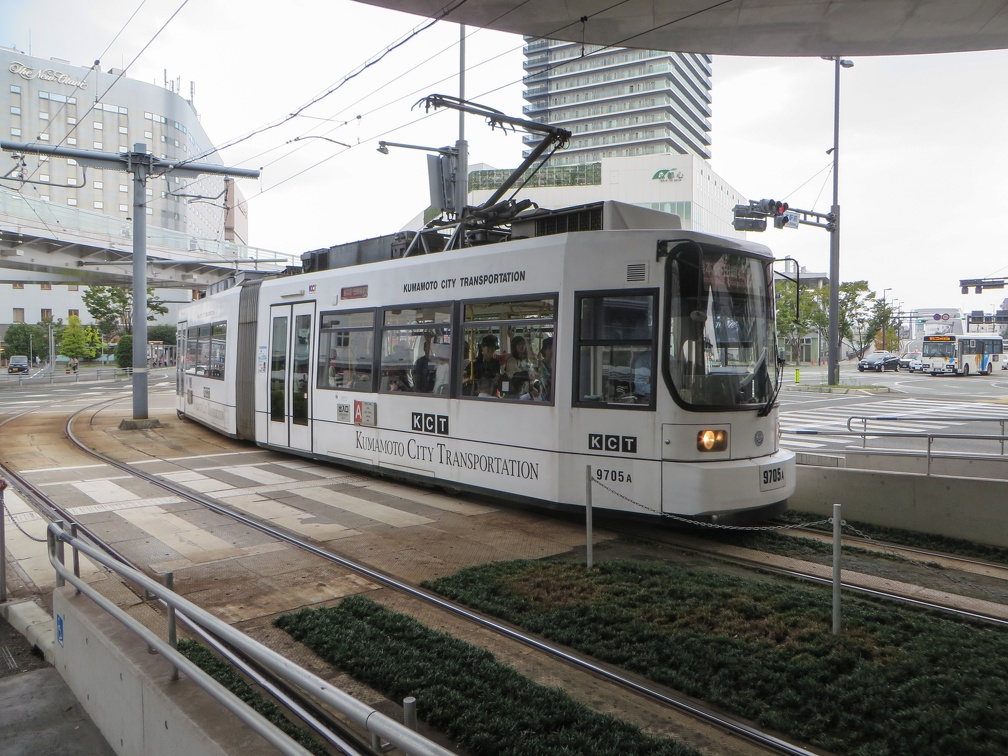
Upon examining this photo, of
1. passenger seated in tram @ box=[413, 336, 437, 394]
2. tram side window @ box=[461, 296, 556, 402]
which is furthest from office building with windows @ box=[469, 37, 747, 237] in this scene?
tram side window @ box=[461, 296, 556, 402]

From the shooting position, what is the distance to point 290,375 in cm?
1345

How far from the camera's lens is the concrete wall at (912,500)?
8.20 m

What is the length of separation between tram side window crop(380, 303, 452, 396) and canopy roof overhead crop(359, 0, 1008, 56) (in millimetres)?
4046

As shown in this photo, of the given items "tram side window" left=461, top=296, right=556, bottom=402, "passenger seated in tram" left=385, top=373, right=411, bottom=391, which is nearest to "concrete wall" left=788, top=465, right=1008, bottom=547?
"tram side window" left=461, top=296, right=556, bottom=402

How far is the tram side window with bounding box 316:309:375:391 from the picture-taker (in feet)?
38.0

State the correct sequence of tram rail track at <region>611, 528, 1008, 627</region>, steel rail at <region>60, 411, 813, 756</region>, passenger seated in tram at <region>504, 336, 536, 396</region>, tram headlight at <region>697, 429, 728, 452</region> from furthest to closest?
passenger seated in tram at <region>504, 336, 536, 396</region> → tram headlight at <region>697, 429, 728, 452</region> → tram rail track at <region>611, 528, 1008, 627</region> → steel rail at <region>60, 411, 813, 756</region>

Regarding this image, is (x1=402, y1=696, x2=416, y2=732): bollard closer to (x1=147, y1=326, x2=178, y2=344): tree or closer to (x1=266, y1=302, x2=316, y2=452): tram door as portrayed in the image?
(x1=266, y1=302, x2=316, y2=452): tram door

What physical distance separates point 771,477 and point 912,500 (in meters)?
1.92

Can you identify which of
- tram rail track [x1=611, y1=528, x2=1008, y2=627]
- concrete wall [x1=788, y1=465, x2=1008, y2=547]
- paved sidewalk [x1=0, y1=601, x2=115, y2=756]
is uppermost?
concrete wall [x1=788, y1=465, x2=1008, y2=547]

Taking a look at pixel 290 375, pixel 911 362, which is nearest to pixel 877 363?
pixel 911 362

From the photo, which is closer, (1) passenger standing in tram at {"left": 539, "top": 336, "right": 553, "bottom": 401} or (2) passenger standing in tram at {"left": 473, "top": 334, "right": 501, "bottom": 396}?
(1) passenger standing in tram at {"left": 539, "top": 336, "right": 553, "bottom": 401}

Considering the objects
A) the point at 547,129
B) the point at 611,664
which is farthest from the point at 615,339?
the point at 611,664

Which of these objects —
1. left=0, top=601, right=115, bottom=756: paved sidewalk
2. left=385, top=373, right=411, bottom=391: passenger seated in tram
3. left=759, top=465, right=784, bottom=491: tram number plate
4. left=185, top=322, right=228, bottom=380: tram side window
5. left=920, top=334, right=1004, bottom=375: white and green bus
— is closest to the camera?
left=0, top=601, right=115, bottom=756: paved sidewalk

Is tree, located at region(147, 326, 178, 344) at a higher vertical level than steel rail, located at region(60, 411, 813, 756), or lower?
higher
